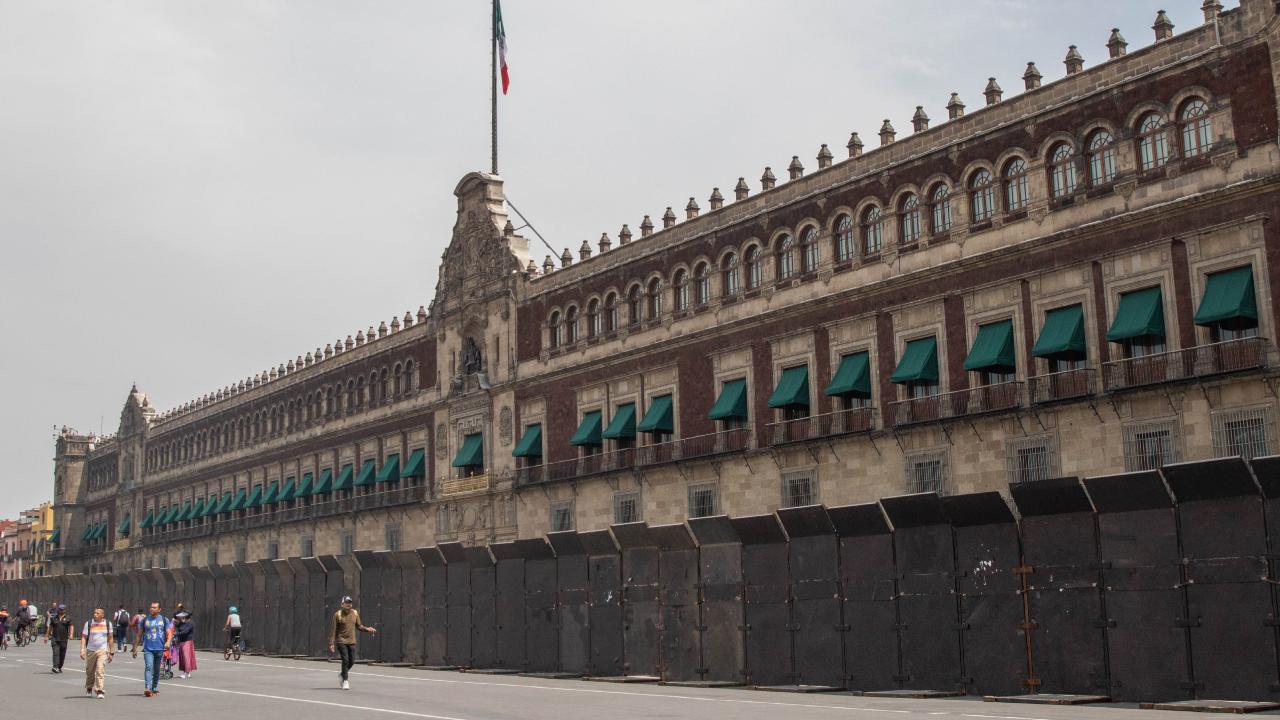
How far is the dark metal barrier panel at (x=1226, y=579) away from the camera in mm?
18172

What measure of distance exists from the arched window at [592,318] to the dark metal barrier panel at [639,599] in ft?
64.2

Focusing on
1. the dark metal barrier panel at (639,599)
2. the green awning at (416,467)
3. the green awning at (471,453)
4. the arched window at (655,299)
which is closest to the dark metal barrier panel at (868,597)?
the dark metal barrier panel at (639,599)

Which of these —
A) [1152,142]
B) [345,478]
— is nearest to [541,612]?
[1152,142]

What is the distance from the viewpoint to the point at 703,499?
4178 centimetres

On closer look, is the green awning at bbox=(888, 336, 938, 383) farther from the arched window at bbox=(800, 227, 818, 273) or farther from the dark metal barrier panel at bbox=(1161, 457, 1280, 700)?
the dark metal barrier panel at bbox=(1161, 457, 1280, 700)

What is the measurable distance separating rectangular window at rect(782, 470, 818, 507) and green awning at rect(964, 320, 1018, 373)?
6356mm

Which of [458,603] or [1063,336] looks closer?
[1063,336]

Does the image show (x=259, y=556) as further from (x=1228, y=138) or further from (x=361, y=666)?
(x=1228, y=138)

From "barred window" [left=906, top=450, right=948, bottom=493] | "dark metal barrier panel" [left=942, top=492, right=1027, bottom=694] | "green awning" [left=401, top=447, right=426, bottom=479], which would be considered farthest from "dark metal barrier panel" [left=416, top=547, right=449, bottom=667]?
"green awning" [left=401, top=447, right=426, bottom=479]

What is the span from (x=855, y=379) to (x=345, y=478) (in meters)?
33.1

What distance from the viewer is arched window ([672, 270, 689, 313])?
44031 millimetres

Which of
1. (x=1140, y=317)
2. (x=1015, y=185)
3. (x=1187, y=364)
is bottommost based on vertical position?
(x=1187, y=364)

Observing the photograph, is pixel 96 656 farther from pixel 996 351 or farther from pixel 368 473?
pixel 368 473

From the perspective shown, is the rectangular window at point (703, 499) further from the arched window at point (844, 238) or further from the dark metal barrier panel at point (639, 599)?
the dark metal barrier panel at point (639, 599)
